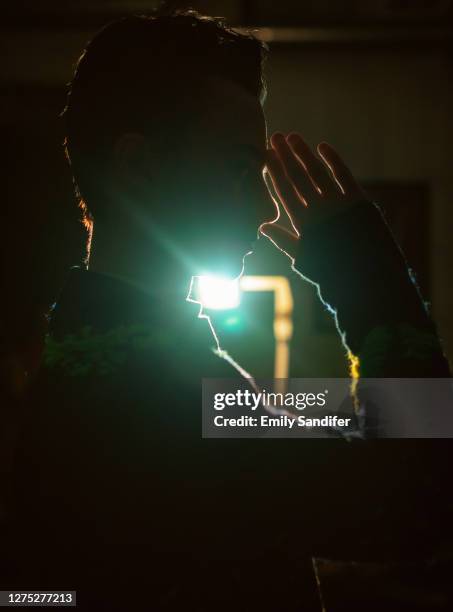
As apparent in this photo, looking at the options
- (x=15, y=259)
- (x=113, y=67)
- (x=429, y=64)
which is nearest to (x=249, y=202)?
(x=113, y=67)

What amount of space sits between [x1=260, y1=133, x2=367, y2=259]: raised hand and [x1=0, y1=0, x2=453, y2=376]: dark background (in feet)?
16.8

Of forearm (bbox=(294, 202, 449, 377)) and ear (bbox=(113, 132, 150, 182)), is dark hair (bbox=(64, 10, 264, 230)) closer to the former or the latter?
ear (bbox=(113, 132, 150, 182))

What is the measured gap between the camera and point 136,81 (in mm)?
914

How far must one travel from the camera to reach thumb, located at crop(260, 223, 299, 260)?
1.07 meters

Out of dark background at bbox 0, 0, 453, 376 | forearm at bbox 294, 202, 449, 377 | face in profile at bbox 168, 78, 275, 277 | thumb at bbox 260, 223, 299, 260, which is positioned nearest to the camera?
forearm at bbox 294, 202, 449, 377

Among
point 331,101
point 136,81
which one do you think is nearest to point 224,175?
point 136,81

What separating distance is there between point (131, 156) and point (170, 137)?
0.07m

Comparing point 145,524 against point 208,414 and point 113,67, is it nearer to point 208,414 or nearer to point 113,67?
point 208,414

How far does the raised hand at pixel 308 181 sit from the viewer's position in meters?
0.95

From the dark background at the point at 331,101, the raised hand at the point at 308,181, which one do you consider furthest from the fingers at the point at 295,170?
the dark background at the point at 331,101

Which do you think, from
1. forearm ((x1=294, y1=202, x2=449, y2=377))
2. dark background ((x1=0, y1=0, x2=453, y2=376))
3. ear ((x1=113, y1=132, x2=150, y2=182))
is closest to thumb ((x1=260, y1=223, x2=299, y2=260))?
forearm ((x1=294, y1=202, x2=449, y2=377))

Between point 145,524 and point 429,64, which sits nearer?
point 145,524

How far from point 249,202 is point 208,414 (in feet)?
1.28

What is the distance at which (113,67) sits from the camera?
94cm
